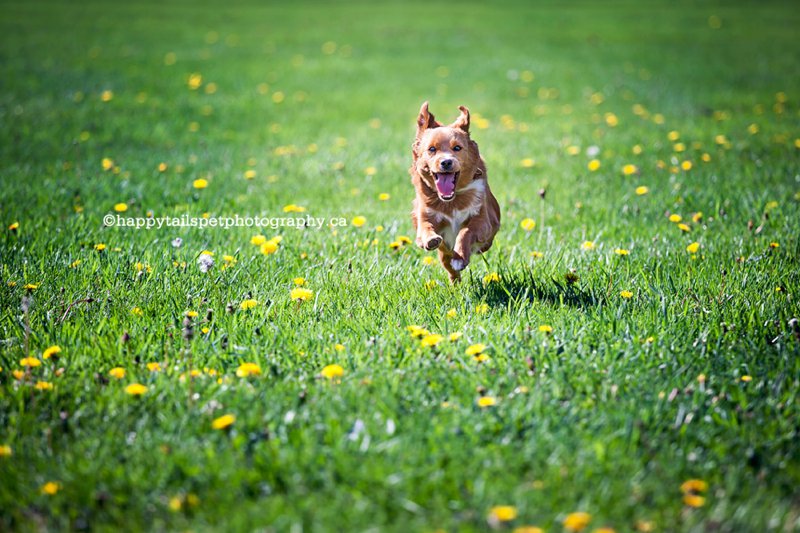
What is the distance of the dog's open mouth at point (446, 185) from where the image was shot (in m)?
3.51

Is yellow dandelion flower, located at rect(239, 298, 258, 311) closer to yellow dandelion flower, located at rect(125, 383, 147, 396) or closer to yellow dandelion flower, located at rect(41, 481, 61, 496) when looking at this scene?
yellow dandelion flower, located at rect(125, 383, 147, 396)

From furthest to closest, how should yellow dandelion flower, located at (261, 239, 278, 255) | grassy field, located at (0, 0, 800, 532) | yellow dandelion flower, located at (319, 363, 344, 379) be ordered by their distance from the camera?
yellow dandelion flower, located at (261, 239, 278, 255) < yellow dandelion flower, located at (319, 363, 344, 379) < grassy field, located at (0, 0, 800, 532)

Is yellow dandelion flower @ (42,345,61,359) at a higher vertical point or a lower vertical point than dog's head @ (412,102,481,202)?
lower

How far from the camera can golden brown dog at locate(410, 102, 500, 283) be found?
354 centimetres

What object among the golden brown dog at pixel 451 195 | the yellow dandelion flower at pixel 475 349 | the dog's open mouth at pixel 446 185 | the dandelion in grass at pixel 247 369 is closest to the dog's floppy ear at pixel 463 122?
the golden brown dog at pixel 451 195

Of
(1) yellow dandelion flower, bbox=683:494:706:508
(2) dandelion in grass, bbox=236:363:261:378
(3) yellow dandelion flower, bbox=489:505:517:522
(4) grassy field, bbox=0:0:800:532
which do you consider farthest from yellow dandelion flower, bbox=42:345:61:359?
(1) yellow dandelion flower, bbox=683:494:706:508

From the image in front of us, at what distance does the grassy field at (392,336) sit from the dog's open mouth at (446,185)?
20.9 inches

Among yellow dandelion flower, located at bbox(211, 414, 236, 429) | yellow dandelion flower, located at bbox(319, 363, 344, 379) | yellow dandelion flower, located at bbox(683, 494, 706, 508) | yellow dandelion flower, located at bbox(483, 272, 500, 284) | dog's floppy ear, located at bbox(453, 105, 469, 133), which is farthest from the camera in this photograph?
yellow dandelion flower, located at bbox(483, 272, 500, 284)

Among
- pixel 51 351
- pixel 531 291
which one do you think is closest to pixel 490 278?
pixel 531 291

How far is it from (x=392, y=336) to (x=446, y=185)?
0.77 m

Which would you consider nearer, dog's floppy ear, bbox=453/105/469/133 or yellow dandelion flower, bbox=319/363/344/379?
yellow dandelion flower, bbox=319/363/344/379

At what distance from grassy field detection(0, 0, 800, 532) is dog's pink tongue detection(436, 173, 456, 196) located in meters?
→ 0.55

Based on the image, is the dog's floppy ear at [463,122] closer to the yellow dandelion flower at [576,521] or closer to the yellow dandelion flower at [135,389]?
the yellow dandelion flower at [135,389]

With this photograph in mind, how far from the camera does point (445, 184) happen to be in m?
3.53
